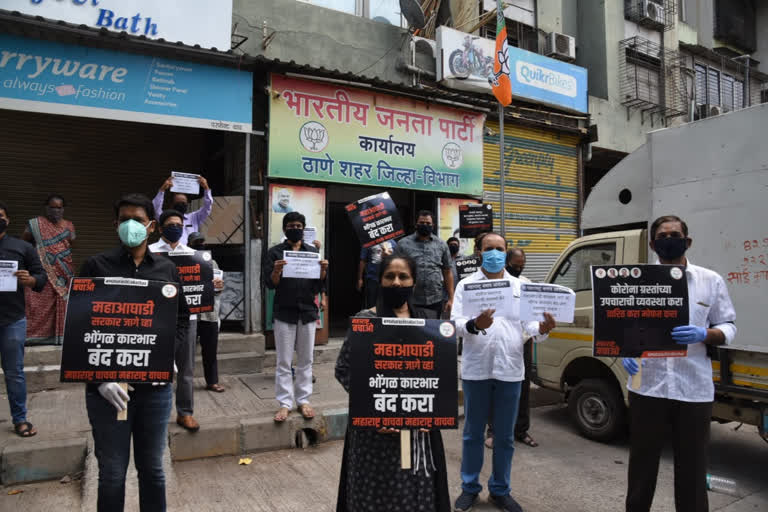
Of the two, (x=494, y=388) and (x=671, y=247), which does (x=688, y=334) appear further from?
(x=494, y=388)

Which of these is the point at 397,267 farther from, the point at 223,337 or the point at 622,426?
the point at 223,337

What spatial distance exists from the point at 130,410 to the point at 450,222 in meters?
7.76

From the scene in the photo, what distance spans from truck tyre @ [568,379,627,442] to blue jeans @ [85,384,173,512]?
4.38 metres

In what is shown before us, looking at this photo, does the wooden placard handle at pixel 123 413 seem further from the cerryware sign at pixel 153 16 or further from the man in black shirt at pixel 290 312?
the cerryware sign at pixel 153 16

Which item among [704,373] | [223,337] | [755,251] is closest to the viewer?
[704,373]

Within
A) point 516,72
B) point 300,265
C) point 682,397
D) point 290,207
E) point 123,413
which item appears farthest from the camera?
point 516,72

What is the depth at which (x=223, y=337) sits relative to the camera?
24.6 ft

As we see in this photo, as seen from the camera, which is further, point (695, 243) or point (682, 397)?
point (695, 243)

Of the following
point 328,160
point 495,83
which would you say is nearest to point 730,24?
point 495,83

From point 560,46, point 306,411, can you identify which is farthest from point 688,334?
point 560,46

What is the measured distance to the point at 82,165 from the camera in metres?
8.67

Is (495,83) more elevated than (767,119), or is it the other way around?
(495,83)

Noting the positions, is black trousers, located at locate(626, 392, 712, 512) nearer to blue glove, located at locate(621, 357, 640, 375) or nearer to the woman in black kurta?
blue glove, located at locate(621, 357, 640, 375)

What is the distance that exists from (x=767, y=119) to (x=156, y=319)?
487cm
